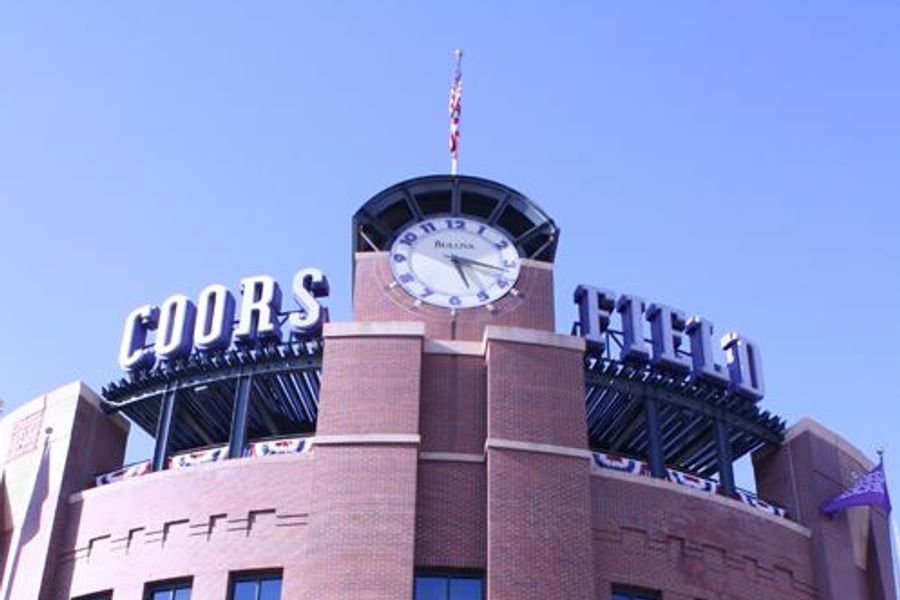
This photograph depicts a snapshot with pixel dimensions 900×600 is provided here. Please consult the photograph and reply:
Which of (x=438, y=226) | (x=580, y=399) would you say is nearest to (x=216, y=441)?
(x=438, y=226)

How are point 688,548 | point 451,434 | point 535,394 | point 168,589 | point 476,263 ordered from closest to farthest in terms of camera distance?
1. point 168,589
2. point 451,434
3. point 535,394
4. point 688,548
5. point 476,263

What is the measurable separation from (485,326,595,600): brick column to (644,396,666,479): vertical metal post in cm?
366

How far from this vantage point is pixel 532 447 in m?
38.9

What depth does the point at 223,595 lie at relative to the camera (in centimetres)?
3822

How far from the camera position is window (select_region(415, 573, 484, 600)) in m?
37.0

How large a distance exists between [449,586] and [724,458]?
1139 cm

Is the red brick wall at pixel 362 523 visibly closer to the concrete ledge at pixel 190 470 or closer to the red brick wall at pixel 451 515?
the red brick wall at pixel 451 515

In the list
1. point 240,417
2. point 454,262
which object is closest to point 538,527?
point 240,417

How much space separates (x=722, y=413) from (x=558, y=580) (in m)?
11.3

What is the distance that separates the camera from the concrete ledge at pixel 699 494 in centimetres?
4038

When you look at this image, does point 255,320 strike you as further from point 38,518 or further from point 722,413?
point 722,413

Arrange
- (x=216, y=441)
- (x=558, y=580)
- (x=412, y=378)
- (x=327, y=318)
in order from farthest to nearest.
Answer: (x=216, y=441)
(x=327, y=318)
(x=412, y=378)
(x=558, y=580)

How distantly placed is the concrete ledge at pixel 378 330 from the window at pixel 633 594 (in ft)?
28.7

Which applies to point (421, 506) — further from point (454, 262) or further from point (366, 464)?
point (454, 262)
